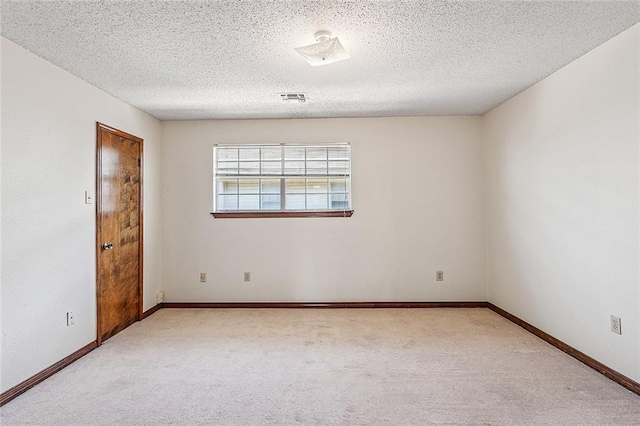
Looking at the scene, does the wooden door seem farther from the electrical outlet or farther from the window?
the electrical outlet

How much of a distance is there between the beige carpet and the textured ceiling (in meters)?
2.34

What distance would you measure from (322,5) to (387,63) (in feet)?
3.16

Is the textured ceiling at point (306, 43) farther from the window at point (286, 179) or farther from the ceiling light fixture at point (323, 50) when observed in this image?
the window at point (286, 179)

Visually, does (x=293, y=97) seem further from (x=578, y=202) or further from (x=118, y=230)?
(x=578, y=202)

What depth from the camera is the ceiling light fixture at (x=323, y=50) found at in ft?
7.31

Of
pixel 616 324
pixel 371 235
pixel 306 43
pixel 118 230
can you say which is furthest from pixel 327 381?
pixel 118 230

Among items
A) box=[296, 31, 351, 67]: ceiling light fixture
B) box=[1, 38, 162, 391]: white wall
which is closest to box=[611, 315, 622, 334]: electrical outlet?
box=[296, 31, 351, 67]: ceiling light fixture

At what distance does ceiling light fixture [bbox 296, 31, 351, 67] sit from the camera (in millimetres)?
2229

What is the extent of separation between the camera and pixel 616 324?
8.05 ft

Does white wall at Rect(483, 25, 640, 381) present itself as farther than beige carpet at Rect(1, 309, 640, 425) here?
Yes

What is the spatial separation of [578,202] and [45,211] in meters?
4.09

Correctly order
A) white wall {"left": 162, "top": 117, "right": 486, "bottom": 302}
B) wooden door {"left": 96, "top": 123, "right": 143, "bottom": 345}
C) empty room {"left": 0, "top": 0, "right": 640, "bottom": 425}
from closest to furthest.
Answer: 1. empty room {"left": 0, "top": 0, "right": 640, "bottom": 425}
2. wooden door {"left": 96, "top": 123, "right": 143, "bottom": 345}
3. white wall {"left": 162, "top": 117, "right": 486, "bottom": 302}

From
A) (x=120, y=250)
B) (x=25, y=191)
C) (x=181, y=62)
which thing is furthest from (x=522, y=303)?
(x=25, y=191)

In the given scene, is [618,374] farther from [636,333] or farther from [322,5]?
[322,5]
